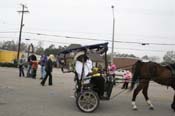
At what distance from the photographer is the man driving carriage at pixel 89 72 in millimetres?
12047

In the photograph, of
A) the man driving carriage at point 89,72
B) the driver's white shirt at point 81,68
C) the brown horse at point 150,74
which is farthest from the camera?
the brown horse at point 150,74

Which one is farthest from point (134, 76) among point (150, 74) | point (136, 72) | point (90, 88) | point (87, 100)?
point (87, 100)

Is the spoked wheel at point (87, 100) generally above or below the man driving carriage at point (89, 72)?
below

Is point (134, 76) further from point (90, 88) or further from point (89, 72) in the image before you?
point (90, 88)

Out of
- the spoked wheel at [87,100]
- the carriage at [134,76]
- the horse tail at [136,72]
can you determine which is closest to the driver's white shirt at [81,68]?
the carriage at [134,76]

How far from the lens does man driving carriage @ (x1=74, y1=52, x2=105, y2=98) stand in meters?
12.0

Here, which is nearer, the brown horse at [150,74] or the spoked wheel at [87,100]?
the spoked wheel at [87,100]

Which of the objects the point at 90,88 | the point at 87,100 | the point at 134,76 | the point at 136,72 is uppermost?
the point at 136,72

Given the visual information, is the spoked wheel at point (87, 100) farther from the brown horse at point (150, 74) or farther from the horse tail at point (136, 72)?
the horse tail at point (136, 72)

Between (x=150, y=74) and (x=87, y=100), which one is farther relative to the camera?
(x=150, y=74)

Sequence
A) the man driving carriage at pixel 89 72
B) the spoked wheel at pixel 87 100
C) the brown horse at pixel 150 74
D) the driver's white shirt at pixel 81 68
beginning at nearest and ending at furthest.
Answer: the spoked wheel at pixel 87 100 → the man driving carriage at pixel 89 72 → the driver's white shirt at pixel 81 68 → the brown horse at pixel 150 74

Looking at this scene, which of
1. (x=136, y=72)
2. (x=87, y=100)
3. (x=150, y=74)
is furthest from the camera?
(x=136, y=72)

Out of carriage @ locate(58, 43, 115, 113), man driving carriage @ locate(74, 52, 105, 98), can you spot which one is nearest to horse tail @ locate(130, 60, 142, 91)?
carriage @ locate(58, 43, 115, 113)

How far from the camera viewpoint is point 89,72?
12438 mm
